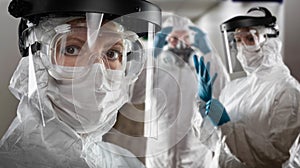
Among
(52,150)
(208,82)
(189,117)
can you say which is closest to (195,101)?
(208,82)

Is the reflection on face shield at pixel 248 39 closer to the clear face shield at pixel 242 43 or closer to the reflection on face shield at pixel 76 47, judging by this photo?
the clear face shield at pixel 242 43

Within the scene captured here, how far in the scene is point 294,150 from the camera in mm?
1350

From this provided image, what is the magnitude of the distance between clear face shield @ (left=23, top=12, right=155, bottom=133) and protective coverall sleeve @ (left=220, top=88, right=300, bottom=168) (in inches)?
28.4

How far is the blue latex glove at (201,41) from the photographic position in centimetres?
209

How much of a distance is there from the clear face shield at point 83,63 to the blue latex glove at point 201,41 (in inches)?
44.7

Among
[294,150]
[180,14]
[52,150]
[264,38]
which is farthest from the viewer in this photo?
[180,14]

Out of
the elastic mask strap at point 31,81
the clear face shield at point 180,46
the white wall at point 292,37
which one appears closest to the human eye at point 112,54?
the elastic mask strap at point 31,81

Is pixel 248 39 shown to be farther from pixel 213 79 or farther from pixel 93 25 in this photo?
pixel 93 25

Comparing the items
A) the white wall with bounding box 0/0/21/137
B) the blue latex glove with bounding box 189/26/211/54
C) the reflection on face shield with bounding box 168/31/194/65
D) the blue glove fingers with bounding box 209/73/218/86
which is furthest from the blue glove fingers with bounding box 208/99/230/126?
the white wall with bounding box 0/0/21/137

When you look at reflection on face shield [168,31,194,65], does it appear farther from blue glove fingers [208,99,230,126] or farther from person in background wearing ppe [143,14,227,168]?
blue glove fingers [208,99,230,126]

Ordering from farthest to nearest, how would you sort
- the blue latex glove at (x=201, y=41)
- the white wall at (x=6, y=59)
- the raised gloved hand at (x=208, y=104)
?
the blue latex glove at (x=201, y=41) < the raised gloved hand at (x=208, y=104) < the white wall at (x=6, y=59)

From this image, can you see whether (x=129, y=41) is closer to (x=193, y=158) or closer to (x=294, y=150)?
(x=294, y=150)

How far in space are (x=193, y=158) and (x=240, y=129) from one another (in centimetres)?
23

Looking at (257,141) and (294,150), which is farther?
(257,141)
